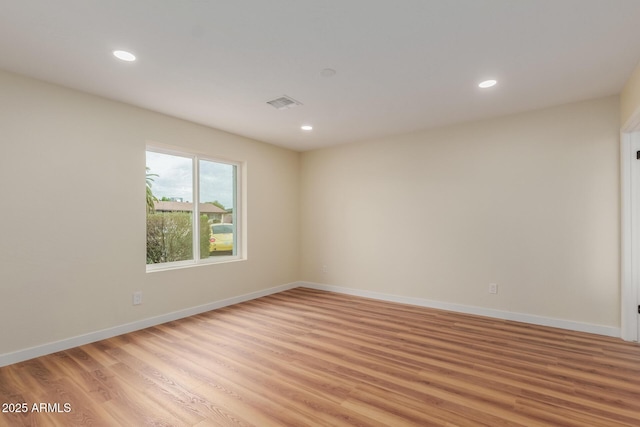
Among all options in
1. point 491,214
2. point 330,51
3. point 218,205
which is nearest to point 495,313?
point 491,214

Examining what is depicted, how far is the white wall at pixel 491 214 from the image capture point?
324 cm

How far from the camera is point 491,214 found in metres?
3.81

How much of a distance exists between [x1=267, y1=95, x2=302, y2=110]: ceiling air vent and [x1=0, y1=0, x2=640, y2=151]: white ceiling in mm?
93

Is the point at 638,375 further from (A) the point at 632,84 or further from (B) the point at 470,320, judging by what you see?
(A) the point at 632,84

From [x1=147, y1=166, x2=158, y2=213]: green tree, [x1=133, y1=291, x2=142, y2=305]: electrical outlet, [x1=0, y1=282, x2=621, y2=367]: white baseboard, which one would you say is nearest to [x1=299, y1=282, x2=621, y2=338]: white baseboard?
[x1=0, y1=282, x2=621, y2=367]: white baseboard

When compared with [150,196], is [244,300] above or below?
below

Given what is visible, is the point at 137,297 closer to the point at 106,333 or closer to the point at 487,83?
the point at 106,333

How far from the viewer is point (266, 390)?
7.13 ft

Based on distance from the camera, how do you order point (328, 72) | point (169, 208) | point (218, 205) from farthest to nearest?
point (218, 205), point (169, 208), point (328, 72)

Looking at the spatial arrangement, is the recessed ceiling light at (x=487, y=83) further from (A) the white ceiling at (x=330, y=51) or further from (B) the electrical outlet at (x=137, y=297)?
(B) the electrical outlet at (x=137, y=297)

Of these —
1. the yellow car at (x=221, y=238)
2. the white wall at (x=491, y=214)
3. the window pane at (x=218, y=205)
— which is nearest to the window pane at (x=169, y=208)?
the window pane at (x=218, y=205)

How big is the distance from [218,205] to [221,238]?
0.50 meters

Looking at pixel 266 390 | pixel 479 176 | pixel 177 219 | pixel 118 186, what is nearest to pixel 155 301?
pixel 177 219

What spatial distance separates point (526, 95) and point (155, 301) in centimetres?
474
